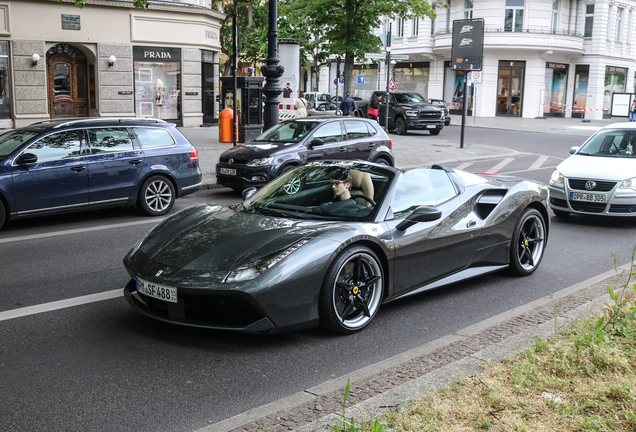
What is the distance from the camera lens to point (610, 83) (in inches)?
2122

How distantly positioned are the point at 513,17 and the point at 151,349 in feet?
156

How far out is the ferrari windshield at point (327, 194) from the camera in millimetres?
5625

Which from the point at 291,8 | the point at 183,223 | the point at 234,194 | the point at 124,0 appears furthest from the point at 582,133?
the point at 183,223

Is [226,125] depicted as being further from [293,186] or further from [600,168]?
[293,186]

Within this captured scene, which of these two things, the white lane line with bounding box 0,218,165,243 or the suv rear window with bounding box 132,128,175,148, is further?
the suv rear window with bounding box 132,128,175,148

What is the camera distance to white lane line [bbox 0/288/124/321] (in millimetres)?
5566

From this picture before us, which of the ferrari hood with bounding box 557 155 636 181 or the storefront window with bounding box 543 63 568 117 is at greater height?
the storefront window with bounding box 543 63 568 117

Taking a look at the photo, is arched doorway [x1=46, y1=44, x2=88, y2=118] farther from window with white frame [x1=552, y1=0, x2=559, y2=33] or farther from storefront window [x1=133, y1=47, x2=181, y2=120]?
window with white frame [x1=552, y1=0, x2=559, y2=33]

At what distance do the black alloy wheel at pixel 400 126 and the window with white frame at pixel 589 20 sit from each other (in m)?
28.0

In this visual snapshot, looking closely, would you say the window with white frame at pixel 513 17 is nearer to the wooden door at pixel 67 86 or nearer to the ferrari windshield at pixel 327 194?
the wooden door at pixel 67 86

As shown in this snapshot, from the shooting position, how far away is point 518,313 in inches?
220

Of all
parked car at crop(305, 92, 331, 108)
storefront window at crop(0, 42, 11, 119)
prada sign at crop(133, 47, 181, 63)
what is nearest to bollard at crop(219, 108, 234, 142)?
prada sign at crop(133, 47, 181, 63)

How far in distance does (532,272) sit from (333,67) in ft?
191

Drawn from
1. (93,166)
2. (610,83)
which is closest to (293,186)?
(93,166)
